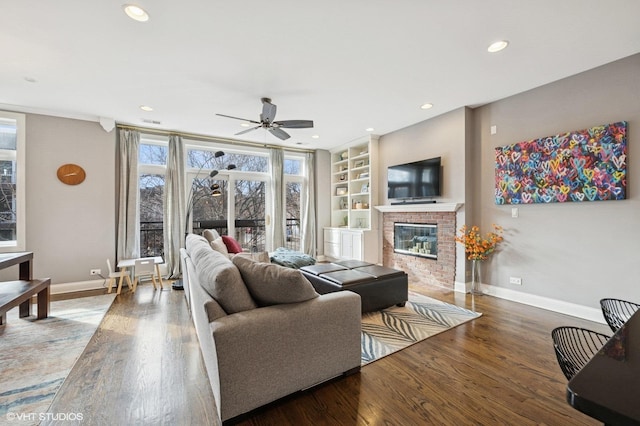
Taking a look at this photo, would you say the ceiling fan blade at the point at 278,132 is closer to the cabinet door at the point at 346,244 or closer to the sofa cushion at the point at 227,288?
the sofa cushion at the point at 227,288

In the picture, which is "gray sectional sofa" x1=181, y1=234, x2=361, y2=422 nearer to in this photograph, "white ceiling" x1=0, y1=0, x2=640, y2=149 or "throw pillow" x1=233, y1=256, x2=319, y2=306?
"throw pillow" x1=233, y1=256, x2=319, y2=306

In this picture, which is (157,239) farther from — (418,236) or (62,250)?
(418,236)

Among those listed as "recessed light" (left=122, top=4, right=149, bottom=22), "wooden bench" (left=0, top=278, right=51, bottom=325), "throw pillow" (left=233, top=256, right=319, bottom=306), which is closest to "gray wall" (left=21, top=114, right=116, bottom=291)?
"wooden bench" (left=0, top=278, right=51, bottom=325)

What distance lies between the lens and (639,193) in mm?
2738

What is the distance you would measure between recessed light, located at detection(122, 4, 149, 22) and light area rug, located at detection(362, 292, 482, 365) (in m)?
3.24

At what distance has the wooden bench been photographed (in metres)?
2.54

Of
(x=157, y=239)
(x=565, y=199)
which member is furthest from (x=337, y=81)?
(x=157, y=239)

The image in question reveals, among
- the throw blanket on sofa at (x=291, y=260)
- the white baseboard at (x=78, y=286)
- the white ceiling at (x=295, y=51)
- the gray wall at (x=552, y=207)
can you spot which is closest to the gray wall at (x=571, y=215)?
the gray wall at (x=552, y=207)

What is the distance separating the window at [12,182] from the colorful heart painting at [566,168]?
6.84m

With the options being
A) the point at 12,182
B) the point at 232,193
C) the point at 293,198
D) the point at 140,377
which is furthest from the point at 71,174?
the point at 293,198

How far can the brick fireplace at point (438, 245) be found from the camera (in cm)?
433

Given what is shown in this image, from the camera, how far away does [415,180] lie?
4828mm

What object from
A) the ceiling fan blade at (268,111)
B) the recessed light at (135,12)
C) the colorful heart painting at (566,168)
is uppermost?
the recessed light at (135,12)

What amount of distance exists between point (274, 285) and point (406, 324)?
186 cm
